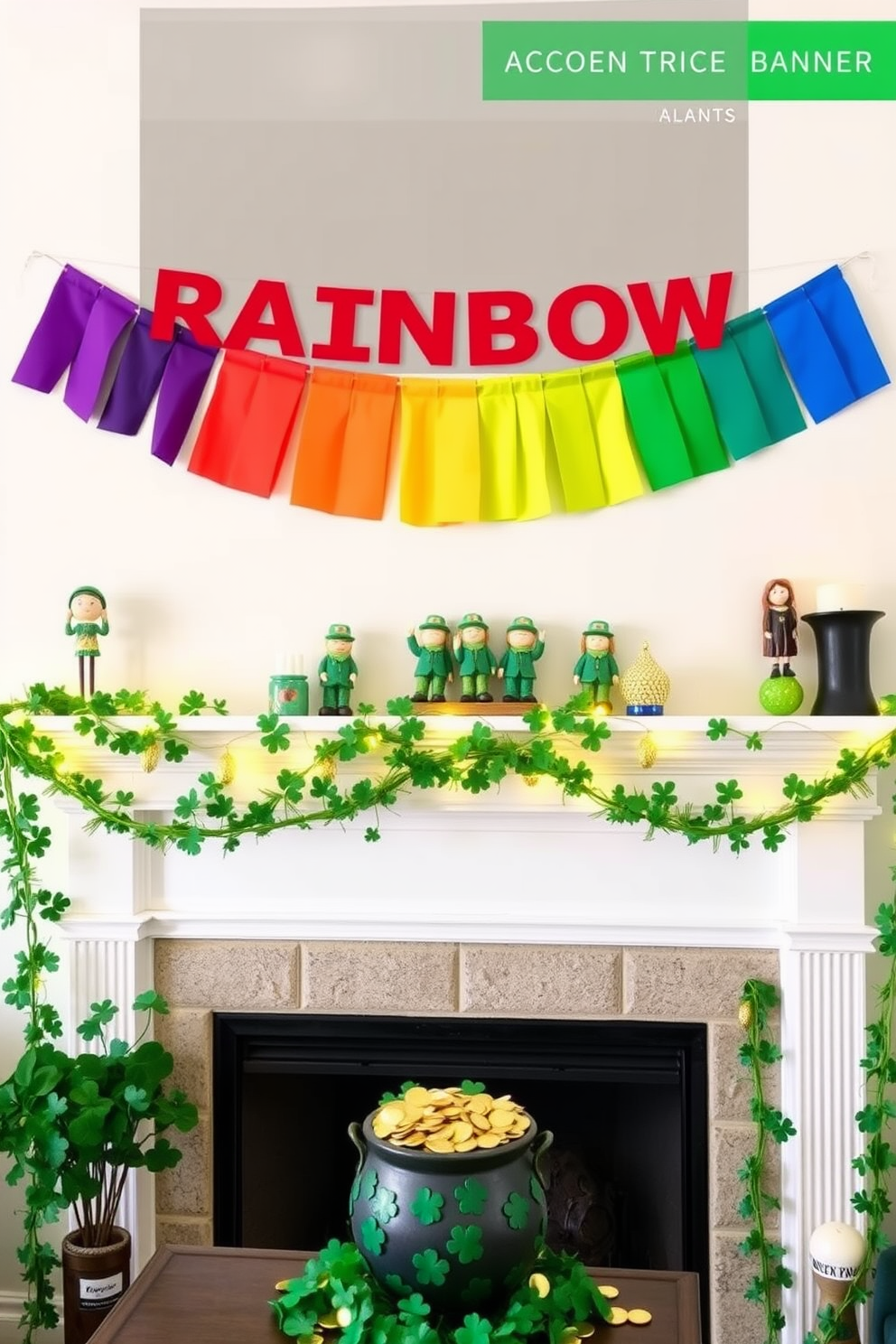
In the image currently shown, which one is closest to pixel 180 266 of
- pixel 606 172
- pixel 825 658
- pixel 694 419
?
pixel 606 172

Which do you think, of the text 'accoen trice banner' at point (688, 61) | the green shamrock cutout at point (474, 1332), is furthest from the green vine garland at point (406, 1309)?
the text 'accoen trice banner' at point (688, 61)

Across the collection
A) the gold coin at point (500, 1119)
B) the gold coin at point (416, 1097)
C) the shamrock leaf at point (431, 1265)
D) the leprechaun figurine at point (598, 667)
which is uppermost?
the leprechaun figurine at point (598, 667)

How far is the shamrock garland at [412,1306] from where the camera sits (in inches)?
47.6

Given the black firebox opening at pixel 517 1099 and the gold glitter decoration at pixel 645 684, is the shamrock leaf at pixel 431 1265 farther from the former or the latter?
the gold glitter decoration at pixel 645 684

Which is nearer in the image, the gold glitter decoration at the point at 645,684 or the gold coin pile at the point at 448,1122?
the gold coin pile at the point at 448,1122

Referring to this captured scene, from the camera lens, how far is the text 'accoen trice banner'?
208cm

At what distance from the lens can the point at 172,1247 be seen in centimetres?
158

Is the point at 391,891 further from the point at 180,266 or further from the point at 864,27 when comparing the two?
the point at 864,27

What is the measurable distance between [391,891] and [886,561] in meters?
1.10

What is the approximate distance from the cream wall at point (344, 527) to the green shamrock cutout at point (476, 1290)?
1.10 m

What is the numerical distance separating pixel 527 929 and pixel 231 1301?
2.74ft

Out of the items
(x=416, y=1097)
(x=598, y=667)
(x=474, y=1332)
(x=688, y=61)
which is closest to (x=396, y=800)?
(x=598, y=667)

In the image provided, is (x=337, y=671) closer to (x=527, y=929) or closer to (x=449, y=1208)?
(x=527, y=929)

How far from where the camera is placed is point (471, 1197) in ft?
3.97
